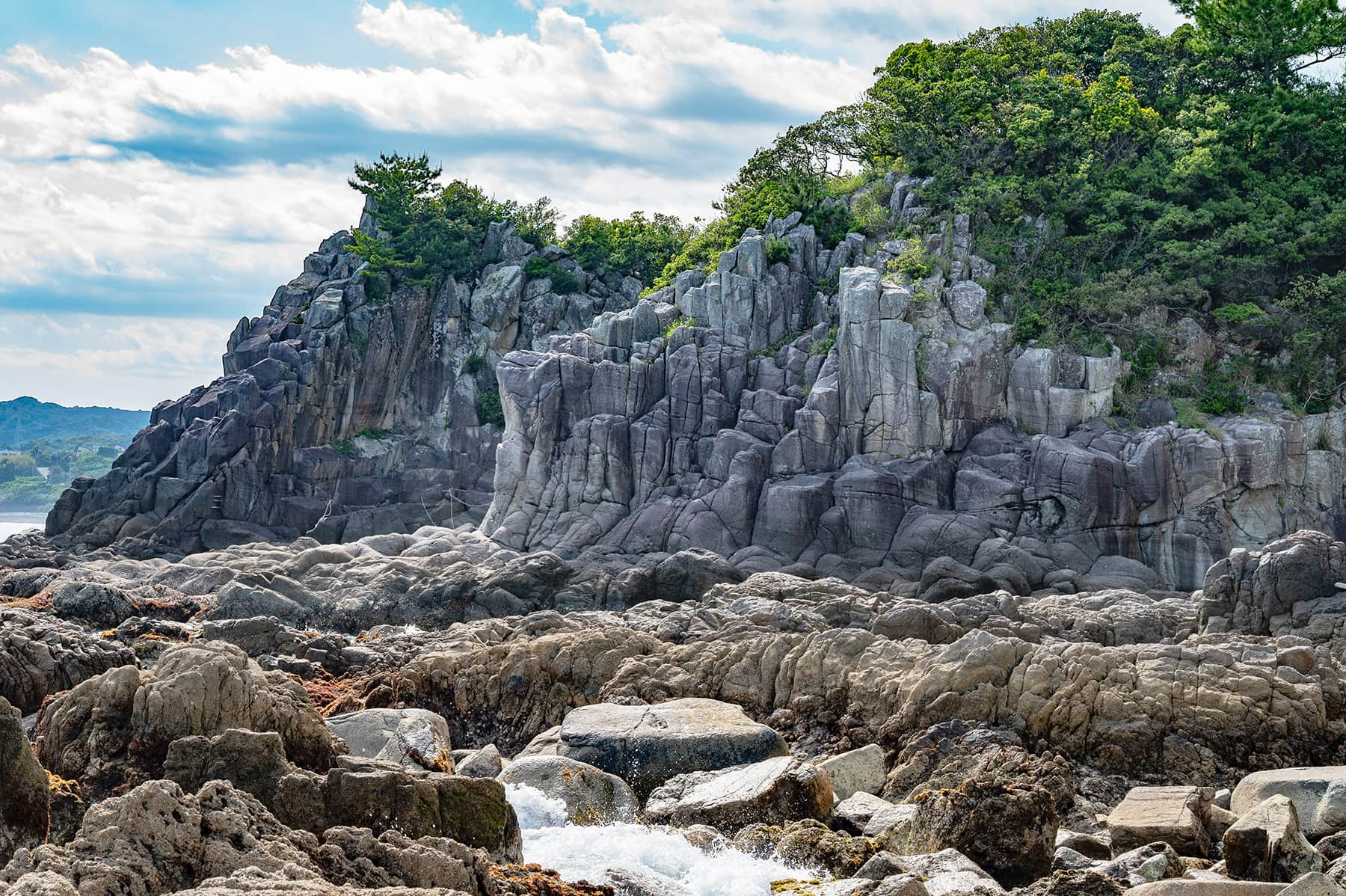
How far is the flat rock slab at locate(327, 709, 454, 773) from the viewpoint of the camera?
16.9m

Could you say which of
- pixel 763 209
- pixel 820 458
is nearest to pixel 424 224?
pixel 763 209

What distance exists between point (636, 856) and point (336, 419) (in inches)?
2219

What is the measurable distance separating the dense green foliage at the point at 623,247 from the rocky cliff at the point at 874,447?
1869 centimetres

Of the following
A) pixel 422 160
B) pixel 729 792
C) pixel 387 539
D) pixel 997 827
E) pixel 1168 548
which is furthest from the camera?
pixel 422 160

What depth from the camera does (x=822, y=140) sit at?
59438mm

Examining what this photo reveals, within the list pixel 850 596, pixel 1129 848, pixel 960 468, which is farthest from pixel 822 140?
pixel 1129 848

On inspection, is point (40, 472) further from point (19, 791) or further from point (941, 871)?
point (941, 871)

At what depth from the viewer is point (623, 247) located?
7150 cm

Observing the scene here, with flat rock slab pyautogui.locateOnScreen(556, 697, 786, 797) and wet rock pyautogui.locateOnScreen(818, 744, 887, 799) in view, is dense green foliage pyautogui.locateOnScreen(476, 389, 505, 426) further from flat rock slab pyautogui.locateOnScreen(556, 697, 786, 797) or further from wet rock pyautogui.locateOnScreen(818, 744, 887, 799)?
wet rock pyautogui.locateOnScreen(818, 744, 887, 799)

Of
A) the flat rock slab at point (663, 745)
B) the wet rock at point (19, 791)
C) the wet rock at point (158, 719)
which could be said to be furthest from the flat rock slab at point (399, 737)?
the wet rock at point (19, 791)

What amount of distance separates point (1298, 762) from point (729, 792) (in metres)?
9.40

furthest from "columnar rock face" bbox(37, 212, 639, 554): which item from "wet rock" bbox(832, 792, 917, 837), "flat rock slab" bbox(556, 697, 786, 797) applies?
"wet rock" bbox(832, 792, 917, 837)

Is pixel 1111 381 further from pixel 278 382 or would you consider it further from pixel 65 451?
pixel 65 451

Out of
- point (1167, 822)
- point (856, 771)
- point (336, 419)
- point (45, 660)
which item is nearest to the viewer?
point (1167, 822)
